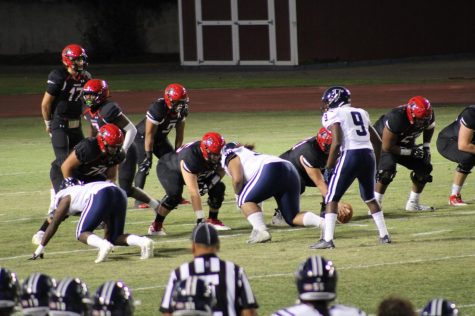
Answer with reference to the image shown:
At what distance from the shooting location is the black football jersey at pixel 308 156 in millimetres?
13961

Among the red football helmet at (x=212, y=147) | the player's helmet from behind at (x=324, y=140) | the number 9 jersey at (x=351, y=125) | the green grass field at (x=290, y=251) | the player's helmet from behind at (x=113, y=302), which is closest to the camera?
the player's helmet from behind at (x=113, y=302)

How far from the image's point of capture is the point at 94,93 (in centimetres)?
1420

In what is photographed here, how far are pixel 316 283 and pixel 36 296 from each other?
4.57ft

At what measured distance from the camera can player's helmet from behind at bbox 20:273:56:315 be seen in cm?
602

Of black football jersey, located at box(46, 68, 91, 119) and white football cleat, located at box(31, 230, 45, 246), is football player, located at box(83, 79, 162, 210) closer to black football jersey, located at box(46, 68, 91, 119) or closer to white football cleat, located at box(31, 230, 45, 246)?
black football jersey, located at box(46, 68, 91, 119)

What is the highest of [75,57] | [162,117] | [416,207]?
[75,57]

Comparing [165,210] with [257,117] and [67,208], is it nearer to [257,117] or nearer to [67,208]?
[67,208]

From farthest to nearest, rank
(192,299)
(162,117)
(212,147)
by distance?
(162,117), (212,147), (192,299)

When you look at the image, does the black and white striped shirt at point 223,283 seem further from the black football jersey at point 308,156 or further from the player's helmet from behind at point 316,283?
the black football jersey at point 308,156

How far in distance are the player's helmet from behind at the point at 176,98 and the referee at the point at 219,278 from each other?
831 cm

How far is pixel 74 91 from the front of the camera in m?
15.1

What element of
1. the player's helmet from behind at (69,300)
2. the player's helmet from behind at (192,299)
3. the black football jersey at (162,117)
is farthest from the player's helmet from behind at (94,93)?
the player's helmet from behind at (192,299)

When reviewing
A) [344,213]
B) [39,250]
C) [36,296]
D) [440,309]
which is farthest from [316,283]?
[344,213]

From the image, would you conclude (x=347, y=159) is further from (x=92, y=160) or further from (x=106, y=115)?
(x=106, y=115)
